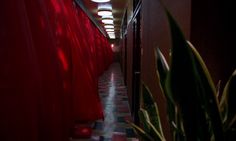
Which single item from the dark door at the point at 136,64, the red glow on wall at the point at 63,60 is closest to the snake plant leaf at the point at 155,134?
the red glow on wall at the point at 63,60

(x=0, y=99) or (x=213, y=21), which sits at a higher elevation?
(x=213, y=21)

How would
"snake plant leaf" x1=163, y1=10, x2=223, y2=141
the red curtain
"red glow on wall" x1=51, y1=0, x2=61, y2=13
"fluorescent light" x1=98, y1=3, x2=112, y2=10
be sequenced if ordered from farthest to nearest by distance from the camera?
"fluorescent light" x1=98, y1=3, x2=112, y2=10 → "red glow on wall" x1=51, y1=0, x2=61, y2=13 → the red curtain → "snake plant leaf" x1=163, y1=10, x2=223, y2=141

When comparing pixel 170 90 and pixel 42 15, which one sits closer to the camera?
pixel 170 90

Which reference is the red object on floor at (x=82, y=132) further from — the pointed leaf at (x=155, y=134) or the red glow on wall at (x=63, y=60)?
the pointed leaf at (x=155, y=134)

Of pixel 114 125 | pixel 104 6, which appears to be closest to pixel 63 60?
pixel 114 125

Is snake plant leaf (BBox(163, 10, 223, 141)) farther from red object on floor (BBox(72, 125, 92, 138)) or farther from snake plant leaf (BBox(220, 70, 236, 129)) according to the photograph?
red object on floor (BBox(72, 125, 92, 138))

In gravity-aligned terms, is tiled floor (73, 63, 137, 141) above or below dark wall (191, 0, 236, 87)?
below

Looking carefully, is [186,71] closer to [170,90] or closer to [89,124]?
[170,90]

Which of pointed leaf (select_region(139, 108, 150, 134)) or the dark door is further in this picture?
the dark door

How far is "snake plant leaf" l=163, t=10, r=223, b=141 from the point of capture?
0.44 meters

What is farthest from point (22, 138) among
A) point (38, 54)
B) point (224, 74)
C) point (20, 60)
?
point (224, 74)

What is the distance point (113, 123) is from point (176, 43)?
3.29 metres

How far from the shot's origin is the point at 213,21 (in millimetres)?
874

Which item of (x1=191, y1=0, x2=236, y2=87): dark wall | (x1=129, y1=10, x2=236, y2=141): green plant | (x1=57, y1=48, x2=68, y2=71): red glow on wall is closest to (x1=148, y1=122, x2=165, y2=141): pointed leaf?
(x1=129, y1=10, x2=236, y2=141): green plant
